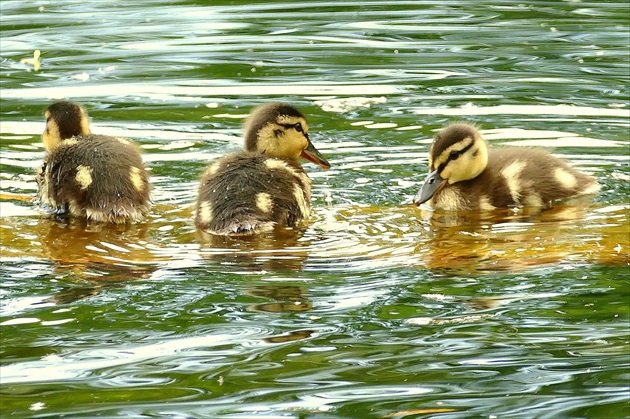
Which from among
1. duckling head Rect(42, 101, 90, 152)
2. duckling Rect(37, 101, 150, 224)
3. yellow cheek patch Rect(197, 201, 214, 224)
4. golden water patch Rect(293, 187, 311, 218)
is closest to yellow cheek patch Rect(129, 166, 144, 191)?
duckling Rect(37, 101, 150, 224)

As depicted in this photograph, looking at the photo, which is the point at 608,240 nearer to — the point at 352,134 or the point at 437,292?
the point at 437,292

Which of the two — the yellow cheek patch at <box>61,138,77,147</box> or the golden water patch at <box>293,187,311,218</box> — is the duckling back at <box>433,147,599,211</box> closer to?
the golden water patch at <box>293,187,311,218</box>

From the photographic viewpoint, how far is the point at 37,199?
573 centimetres

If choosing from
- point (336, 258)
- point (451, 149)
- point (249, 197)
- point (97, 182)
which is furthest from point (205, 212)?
point (451, 149)

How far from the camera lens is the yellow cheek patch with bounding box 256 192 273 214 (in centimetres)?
519

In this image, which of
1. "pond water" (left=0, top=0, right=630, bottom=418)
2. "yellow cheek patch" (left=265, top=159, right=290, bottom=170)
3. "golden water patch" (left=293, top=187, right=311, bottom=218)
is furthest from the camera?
"yellow cheek patch" (left=265, top=159, right=290, bottom=170)

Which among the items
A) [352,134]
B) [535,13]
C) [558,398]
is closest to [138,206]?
[352,134]

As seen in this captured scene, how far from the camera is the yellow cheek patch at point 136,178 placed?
5.50m

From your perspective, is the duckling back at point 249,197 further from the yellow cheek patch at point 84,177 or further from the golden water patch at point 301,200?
the yellow cheek patch at point 84,177

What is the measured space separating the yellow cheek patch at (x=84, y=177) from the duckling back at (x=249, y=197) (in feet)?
1.51

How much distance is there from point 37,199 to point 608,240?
2.41 meters

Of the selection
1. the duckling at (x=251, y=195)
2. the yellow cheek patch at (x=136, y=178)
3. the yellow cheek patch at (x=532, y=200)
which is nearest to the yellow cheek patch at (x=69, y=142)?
the yellow cheek patch at (x=136, y=178)

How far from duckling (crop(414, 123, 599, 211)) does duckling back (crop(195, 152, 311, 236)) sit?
0.60 m

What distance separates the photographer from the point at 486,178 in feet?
18.8
